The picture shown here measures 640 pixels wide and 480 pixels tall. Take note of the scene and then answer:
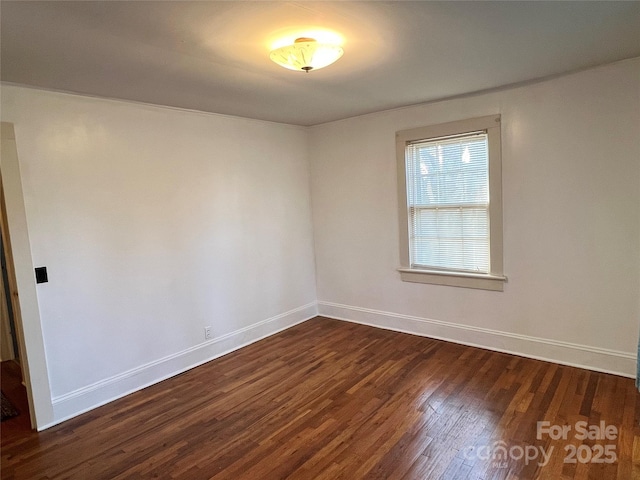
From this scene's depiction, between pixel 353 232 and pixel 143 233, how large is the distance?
2.34 meters

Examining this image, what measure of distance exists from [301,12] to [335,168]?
9.53 ft

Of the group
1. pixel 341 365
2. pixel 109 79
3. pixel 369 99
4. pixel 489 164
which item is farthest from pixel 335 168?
pixel 109 79

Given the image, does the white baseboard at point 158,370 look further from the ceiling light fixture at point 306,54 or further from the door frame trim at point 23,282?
the ceiling light fixture at point 306,54

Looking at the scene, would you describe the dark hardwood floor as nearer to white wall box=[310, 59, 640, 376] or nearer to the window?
white wall box=[310, 59, 640, 376]

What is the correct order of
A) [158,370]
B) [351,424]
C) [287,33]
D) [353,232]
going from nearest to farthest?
[287,33], [351,424], [158,370], [353,232]

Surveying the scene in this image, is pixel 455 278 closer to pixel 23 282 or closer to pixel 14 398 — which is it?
pixel 23 282

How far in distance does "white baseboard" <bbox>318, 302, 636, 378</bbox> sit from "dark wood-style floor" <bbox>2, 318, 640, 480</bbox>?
0.11 metres

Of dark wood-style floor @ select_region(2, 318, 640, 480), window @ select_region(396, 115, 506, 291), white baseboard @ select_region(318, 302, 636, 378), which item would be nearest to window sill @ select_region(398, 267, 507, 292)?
window @ select_region(396, 115, 506, 291)

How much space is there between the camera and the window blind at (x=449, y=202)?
367cm

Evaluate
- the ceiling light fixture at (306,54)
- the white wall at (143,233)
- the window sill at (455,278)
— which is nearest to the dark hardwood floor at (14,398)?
the white wall at (143,233)

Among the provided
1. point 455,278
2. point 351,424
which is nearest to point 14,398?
point 351,424

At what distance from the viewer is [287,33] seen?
6.74 ft

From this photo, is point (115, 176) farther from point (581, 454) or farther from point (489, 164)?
point (581, 454)

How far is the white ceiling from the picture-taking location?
5.97 ft
